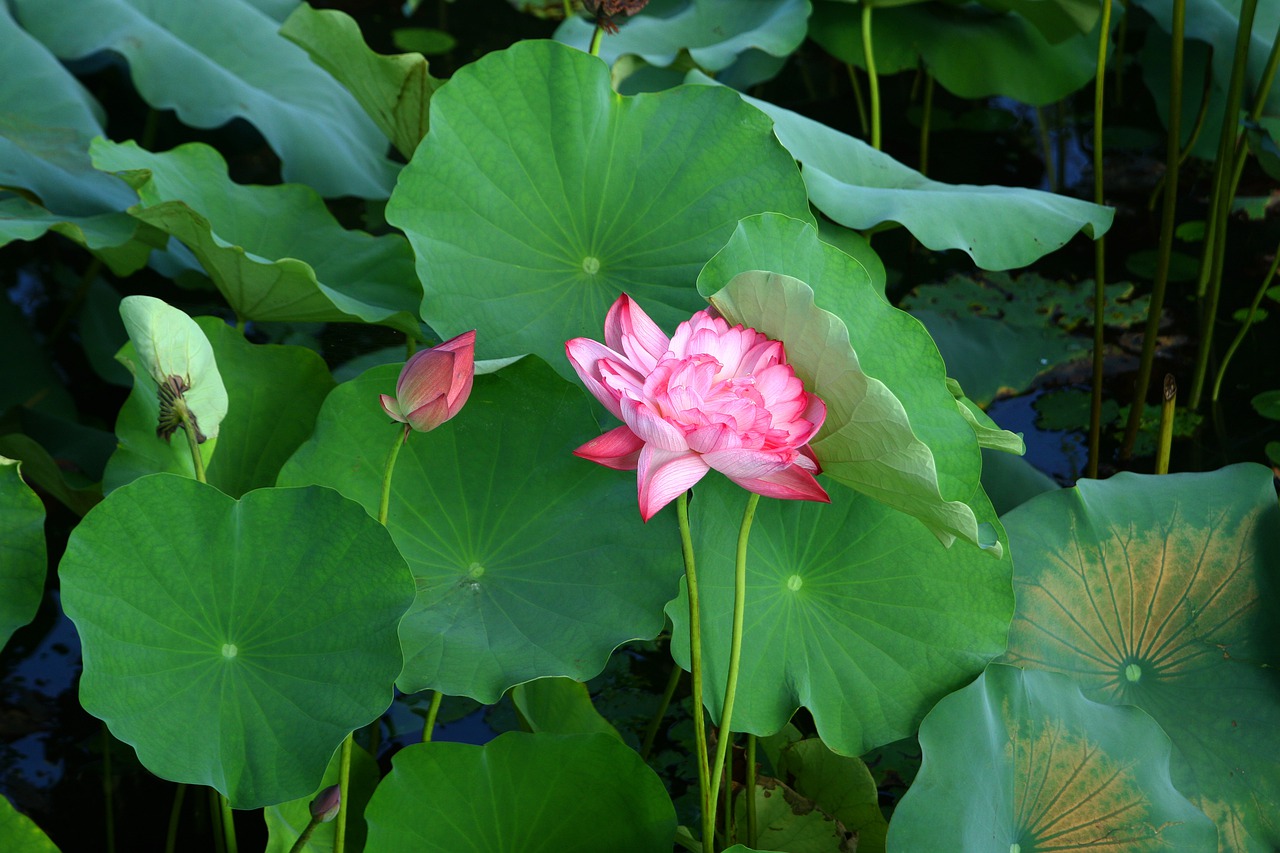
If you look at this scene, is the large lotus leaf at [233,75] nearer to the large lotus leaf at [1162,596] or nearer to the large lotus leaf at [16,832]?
the large lotus leaf at [16,832]

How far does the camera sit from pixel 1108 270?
81.6 inches

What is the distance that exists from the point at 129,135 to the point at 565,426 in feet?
5.69

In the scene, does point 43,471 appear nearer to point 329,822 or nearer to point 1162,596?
point 329,822

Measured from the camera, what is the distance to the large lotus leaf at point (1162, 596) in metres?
1.08

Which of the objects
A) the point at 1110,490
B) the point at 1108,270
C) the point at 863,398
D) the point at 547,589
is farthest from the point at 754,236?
the point at 1108,270

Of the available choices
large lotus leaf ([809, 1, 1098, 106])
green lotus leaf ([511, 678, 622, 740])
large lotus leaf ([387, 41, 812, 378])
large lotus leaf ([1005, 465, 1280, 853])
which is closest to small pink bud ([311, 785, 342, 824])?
green lotus leaf ([511, 678, 622, 740])

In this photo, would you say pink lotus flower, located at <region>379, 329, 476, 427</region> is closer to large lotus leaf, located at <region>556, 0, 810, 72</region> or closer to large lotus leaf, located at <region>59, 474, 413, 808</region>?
large lotus leaf, located at <region>59, 474, 413, 808</region>

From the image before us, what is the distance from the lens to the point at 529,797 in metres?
0.97

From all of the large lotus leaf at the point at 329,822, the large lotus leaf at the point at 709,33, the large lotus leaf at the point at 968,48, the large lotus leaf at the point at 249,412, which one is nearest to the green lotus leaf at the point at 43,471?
the large lotus leaf at the point at 249,412

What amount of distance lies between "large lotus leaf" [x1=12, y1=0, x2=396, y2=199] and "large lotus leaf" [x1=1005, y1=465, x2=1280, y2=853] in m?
1.27

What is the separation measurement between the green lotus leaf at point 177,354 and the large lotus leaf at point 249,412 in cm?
18

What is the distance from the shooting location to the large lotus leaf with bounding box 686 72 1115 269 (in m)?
1.22

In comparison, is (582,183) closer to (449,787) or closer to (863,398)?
(863,398)

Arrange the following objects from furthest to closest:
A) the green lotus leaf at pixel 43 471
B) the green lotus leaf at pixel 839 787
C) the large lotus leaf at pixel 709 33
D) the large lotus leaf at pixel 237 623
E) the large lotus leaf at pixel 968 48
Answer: the large lotus leaf at pixel 968 48 → the large lotus leaf at pixel 709 33 → the green lotus leaf at pixel 43 471 → the green lotus leaf at pixel 839 787 → the large lotus leaf at pixel 237 623
